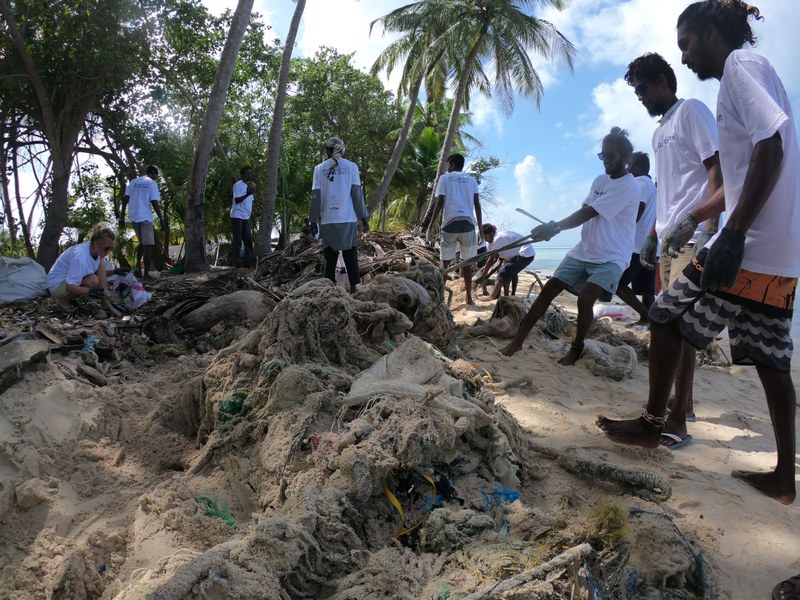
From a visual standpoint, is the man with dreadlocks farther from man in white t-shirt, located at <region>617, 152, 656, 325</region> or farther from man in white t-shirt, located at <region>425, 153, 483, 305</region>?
man in white t-shirt, located at <region>617, 152, 656, 325</region>

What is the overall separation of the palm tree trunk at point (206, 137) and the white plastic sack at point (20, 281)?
9.15 ft

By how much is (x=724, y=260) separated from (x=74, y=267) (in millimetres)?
5589

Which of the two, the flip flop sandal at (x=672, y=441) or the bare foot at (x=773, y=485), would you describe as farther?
the flip flop sandal at (x=672, y=441)

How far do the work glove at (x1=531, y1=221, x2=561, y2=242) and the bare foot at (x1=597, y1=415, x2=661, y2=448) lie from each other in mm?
1691

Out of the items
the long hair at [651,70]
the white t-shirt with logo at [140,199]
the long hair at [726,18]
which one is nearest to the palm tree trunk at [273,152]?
the white t-shirt with logo at [140,199]

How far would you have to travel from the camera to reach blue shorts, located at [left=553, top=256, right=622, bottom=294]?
3916 mm

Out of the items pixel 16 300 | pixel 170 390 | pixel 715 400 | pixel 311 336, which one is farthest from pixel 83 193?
pixel 715 400

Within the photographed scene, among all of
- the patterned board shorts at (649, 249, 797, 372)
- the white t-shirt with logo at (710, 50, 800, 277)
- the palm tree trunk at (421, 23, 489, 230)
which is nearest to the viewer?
the white t-shirt with logo at (710, 50, 800, 277)

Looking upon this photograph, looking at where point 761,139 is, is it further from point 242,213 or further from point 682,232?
point 242,213

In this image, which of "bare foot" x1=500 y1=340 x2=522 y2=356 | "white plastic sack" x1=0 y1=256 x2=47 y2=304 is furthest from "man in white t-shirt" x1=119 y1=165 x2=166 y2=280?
"bare foot" x1=500 y1=340 x2=522 y2=356

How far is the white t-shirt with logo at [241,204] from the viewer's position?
29.4 ft

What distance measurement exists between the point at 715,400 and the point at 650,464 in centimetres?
156

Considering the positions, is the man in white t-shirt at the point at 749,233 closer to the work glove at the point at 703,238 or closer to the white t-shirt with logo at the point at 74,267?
the work glove at the point at 703,238

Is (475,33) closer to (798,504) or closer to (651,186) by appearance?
(651,186)
